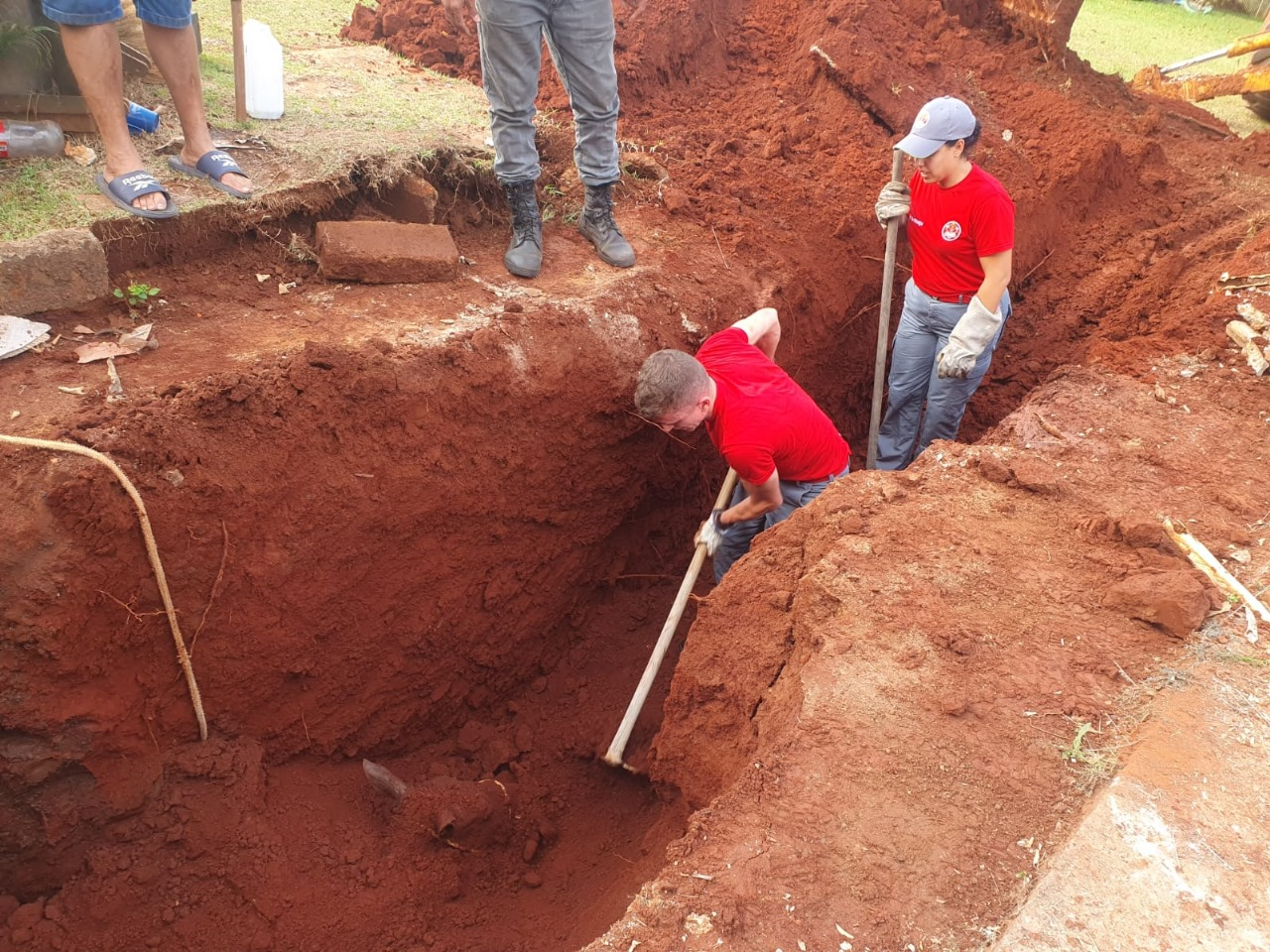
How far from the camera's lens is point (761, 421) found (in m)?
3.62

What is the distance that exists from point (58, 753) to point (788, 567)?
2.81 metres

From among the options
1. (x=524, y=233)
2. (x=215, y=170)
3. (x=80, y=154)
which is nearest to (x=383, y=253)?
(x=524, y=233)

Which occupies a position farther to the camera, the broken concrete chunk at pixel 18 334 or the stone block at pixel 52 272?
the stone block at pixel 52 272

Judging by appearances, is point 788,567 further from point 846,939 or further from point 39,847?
point 39,847

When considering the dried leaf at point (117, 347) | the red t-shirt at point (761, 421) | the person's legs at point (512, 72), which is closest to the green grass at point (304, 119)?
the dried leaf at point (117, 347)

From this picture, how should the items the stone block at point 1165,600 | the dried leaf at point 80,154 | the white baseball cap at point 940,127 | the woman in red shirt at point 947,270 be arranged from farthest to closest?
the dried leaf at point 80,154 < the woman in red shirt at point 947,270 < the white baseball cap at point 940,127 < the stone block at point 1165,600

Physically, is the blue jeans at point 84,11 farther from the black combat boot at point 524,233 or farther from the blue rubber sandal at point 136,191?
the black combat boot at point 524,233

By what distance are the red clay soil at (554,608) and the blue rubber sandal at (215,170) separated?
30 cm

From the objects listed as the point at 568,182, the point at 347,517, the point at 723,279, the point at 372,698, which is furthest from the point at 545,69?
the point at 372,698

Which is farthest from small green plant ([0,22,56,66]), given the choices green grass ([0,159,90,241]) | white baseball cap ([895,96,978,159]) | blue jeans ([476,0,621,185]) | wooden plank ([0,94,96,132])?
white baseball cap ([895,96,978,159])

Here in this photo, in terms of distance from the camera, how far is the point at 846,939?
6.65 feet

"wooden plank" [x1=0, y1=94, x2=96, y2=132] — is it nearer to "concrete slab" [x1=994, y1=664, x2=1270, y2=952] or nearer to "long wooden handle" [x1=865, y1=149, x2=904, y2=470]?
"long wooden handle" [x1=865, y1=149, x2=904, y2=470]

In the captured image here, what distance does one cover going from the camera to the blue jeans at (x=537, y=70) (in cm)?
399

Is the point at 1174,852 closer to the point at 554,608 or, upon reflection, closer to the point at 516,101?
the point at 554,608
